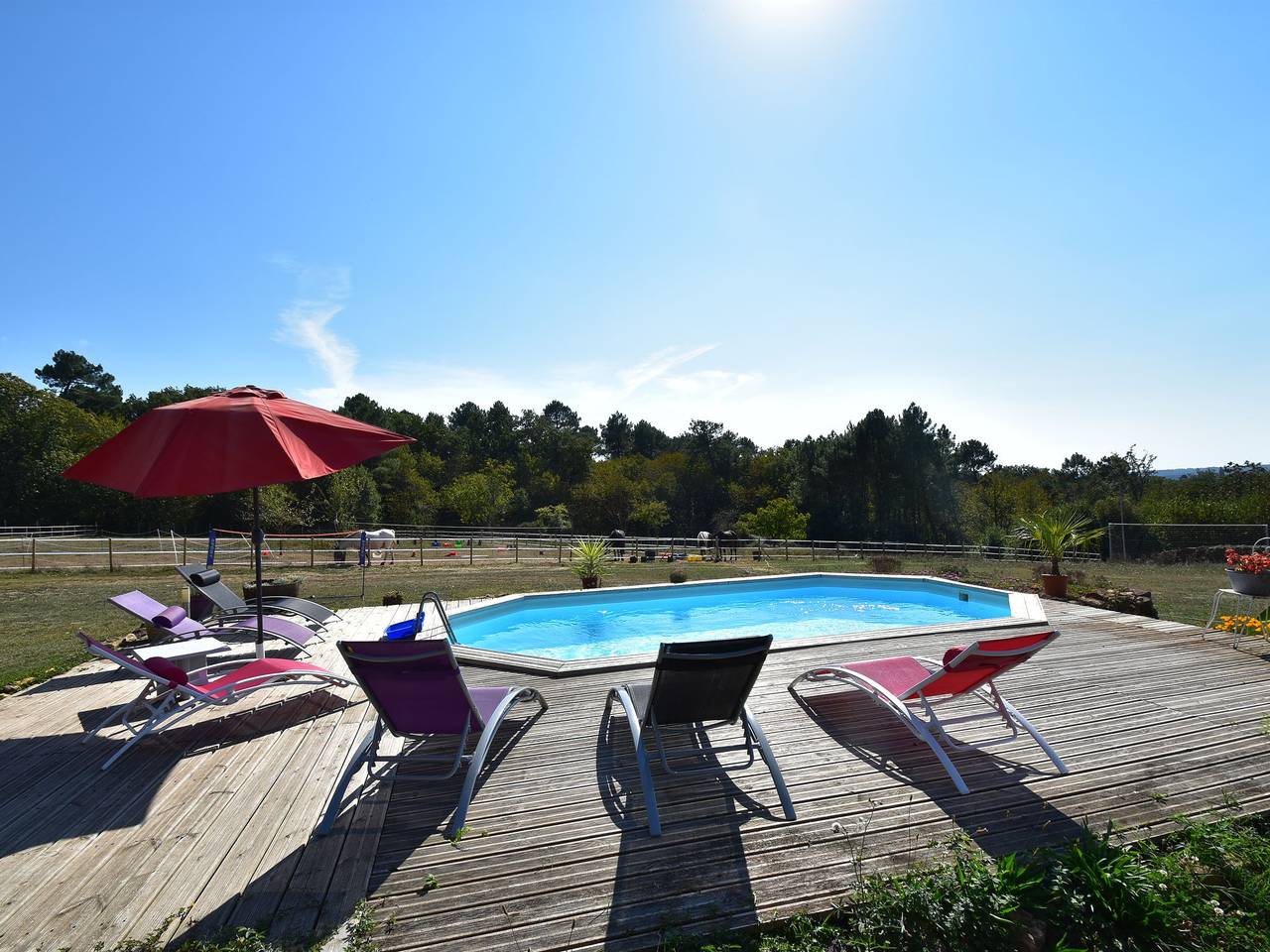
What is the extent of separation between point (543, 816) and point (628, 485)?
129 ft

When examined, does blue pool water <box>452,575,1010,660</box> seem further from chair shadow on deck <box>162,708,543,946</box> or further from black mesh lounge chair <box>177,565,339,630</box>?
chair shadow on deck <box>162,708,543,946</box>

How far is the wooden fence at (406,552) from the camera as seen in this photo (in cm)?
1611

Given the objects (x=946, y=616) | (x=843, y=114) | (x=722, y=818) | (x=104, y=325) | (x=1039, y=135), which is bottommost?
(x=946, y=616)

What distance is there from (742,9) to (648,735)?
7.56 m

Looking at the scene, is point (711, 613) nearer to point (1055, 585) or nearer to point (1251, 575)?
point (1055, 585)

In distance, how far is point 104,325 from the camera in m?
21.4

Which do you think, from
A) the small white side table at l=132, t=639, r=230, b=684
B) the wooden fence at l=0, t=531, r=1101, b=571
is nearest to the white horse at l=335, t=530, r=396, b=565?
the wooden fence at l=0, t=531, r=1101, b=571

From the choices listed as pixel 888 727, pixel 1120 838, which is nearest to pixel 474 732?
pixel 888 727

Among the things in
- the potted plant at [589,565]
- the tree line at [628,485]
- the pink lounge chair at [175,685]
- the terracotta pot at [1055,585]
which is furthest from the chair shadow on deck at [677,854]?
the tree line at [628,485]

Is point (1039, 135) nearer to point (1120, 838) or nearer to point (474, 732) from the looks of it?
point (1120, 838)

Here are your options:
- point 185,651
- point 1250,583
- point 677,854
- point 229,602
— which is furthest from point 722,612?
point 677,854

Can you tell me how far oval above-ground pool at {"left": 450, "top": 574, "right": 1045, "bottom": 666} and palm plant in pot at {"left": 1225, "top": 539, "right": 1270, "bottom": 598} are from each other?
6.23 feet

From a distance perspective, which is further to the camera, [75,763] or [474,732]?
[474,732]

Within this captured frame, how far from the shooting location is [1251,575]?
5781mm
